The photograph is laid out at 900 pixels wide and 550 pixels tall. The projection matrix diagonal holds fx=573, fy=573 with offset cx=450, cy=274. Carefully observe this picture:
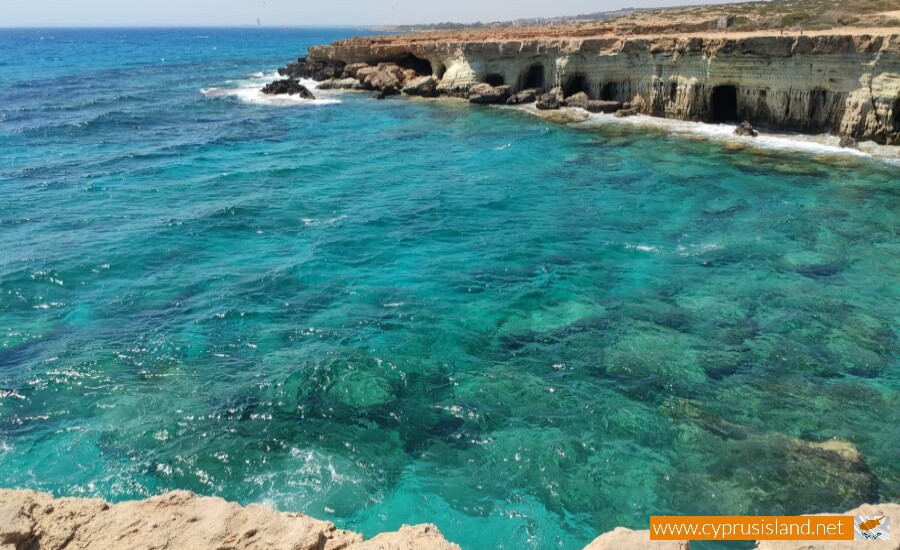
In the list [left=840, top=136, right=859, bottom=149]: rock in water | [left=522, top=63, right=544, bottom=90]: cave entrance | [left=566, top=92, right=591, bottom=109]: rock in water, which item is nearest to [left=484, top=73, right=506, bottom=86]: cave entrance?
[left=522, top=63, right=544, bottom=90]: cave entrance

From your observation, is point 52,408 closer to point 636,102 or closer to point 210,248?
point 210,248

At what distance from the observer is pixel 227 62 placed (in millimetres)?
92062

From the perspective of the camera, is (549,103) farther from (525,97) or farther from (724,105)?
(724,105)

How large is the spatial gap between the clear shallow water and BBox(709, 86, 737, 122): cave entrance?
7.05 m

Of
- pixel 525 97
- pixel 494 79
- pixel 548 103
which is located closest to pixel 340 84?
pixel 494 79

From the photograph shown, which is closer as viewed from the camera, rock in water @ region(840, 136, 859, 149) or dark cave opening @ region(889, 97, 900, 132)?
dark cave opening @ region(889, 97, 900, 132)

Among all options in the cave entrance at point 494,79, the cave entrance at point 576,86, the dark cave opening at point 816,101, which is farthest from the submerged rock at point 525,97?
the dark cave opening at point 816,101

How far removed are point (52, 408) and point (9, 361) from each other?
2.83 meters

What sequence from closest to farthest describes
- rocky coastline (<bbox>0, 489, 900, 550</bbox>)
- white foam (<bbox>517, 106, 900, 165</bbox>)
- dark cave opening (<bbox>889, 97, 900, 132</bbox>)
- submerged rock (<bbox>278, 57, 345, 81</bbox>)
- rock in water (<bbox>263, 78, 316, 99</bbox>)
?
rocky coastline (<bbox>0, 489, 900, 550</bbox>) < dark cave opening (<bbox>889, 97, 900, 132</bbox>) < white foam (<bbox>517, 106, 900, 165</bbox>) < rock in water (<bbox>263, 78, 316, 99</bbox>) < submerged rock (<bbox>278, 57, 345, 81</bbox>)

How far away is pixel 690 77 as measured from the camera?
114ft

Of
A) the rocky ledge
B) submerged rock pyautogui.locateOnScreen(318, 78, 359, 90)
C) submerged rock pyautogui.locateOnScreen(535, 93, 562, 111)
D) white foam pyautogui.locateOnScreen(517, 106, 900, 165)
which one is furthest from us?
submerged rock pyautogui.locateOnScreen(318, 78, 359, 90)

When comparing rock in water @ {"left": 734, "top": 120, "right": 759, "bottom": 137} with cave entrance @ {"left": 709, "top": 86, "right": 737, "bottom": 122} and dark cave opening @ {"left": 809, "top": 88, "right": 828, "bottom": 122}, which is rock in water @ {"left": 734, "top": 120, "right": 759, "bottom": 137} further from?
cave entrance @ {"left": 709, "top": 86, "right": 737, "bottom": 122}

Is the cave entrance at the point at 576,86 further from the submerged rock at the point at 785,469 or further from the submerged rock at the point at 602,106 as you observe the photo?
the submerged rock at the point at 785,469

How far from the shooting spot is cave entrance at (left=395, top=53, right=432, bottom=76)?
2306 inches
